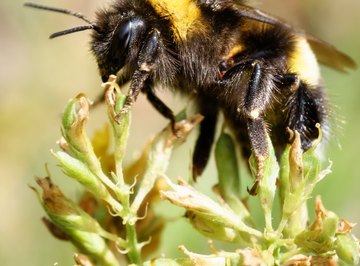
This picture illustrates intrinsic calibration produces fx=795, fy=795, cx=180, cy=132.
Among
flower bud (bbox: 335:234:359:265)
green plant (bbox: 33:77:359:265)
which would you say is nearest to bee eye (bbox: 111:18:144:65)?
green plant (bbox: 33:77:359:265)

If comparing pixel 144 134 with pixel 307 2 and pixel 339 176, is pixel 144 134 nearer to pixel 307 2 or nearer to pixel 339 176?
pixel 307 2

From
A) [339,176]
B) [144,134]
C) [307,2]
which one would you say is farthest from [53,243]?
[307,2]

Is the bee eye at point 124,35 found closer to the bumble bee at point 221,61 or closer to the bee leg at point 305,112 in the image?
the bumble bee at point 221,61

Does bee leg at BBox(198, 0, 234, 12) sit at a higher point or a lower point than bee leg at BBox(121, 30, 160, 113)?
higher

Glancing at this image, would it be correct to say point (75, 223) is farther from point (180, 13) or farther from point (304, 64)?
point (304, 64)

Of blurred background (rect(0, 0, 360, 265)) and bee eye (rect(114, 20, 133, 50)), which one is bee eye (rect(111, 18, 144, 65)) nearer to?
bee eye (rect(114, 20, 133, 50))

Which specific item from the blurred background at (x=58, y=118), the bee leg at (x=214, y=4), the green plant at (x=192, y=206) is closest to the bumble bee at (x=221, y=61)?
the bee leg at (x=214, y=4)
